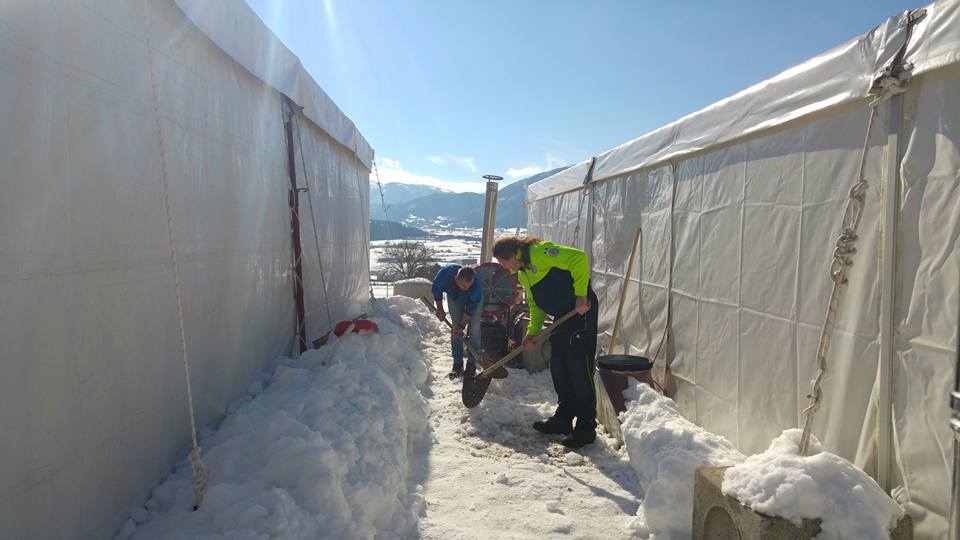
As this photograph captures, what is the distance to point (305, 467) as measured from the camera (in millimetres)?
2529

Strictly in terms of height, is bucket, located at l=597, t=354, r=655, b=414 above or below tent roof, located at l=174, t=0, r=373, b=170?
below

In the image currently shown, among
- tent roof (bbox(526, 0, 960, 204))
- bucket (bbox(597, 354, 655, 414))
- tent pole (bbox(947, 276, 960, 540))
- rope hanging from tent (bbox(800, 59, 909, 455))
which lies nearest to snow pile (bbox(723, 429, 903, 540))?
rope hanging from tent (bbox(800, 59, 909, 455))

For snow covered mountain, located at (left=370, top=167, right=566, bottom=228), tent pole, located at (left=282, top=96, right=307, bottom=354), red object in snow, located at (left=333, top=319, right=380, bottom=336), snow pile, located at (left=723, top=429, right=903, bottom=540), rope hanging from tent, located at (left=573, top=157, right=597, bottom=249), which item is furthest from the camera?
snow covered mountain, located at (left=370, top=167, right=566, bottom=228)

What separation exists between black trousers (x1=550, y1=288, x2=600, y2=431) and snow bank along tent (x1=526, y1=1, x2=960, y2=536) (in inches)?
27.9

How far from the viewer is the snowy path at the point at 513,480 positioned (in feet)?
10.6

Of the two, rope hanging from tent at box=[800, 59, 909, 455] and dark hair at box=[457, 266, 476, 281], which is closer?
rope hanging from tent at box=[800, 59, 909, 455]

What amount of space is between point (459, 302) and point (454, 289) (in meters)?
0.17

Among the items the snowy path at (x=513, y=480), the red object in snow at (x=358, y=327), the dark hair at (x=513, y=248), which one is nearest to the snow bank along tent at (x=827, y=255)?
the snowy path at (x=513, y=480)

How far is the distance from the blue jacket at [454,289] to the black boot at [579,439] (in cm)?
233

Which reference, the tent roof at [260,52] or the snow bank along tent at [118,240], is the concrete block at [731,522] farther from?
the tent roof at [260,52]

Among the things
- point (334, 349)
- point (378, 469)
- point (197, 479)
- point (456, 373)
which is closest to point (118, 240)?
point (197, 479)

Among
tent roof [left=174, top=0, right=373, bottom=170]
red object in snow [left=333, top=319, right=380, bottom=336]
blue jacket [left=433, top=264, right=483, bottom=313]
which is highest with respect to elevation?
tent roof [left=174, top=0, right=373, bottom=170]

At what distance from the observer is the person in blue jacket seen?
6.38m

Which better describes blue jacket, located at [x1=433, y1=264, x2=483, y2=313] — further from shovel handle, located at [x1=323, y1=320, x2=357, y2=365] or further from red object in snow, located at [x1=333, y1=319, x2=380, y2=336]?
shovel handle, located at [x1=323, y1=320, x2=357, y2=365]
